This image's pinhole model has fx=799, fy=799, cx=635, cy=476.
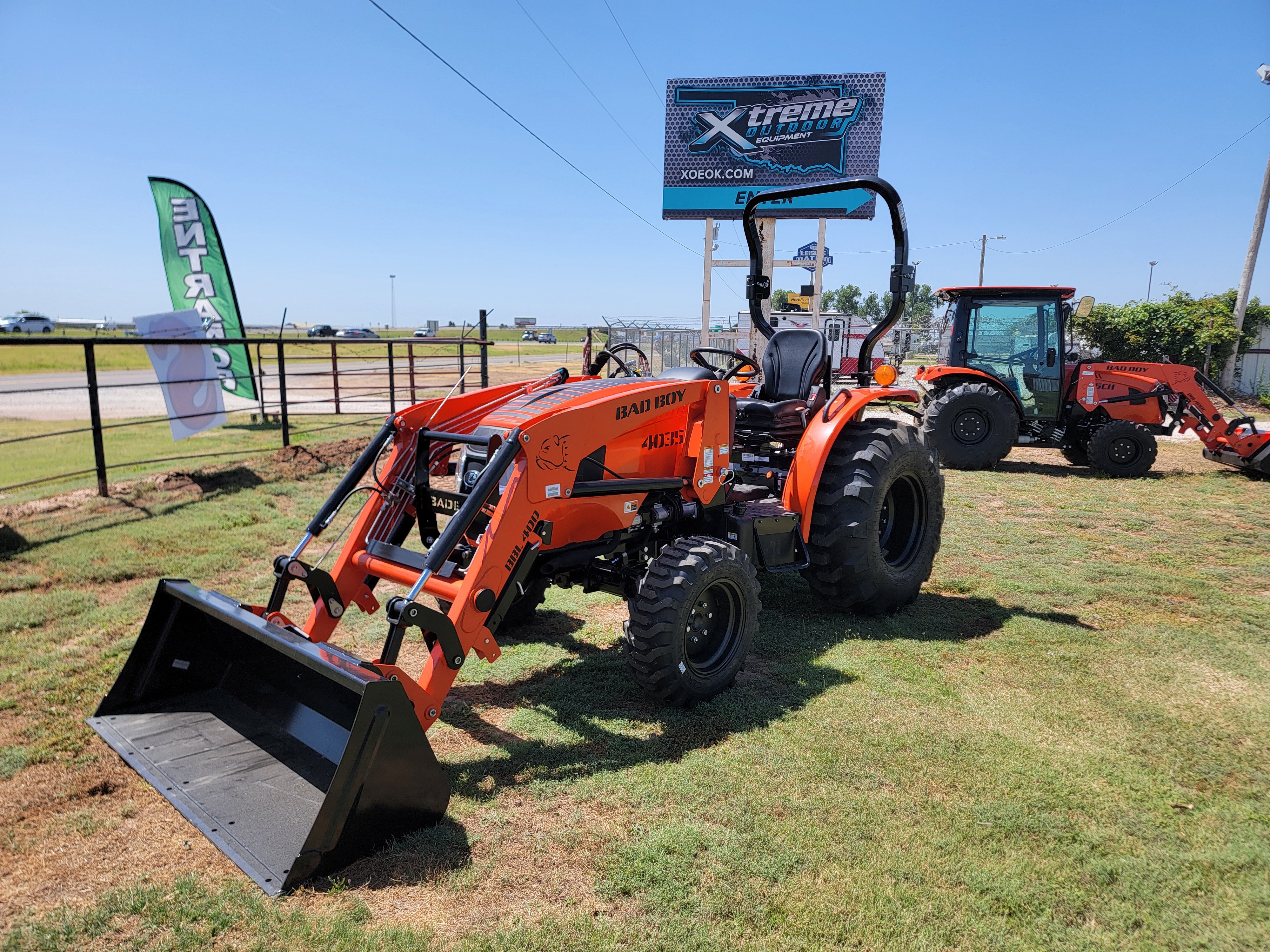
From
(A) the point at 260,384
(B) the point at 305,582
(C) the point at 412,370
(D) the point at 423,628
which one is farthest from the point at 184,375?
(D) the point at 423,628

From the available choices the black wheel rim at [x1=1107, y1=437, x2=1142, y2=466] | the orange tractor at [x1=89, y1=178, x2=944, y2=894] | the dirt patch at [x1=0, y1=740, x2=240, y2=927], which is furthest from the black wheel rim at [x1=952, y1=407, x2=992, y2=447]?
the dirt patch at [x1=0, y1=740, x2=240, y2=927]

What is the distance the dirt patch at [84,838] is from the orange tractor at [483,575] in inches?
4.9

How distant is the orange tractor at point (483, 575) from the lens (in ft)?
9.50

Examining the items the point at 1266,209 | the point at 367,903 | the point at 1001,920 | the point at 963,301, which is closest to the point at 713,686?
the point at 1001,920

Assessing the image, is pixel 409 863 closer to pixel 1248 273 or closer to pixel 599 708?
pixel 599 708

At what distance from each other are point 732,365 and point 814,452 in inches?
66.4

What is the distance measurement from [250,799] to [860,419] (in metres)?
4.34

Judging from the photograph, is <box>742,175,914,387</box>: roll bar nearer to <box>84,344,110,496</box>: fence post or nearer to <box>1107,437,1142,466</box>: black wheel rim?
<box>84,344,110,496</box>: fence post

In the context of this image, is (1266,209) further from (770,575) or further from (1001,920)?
(1001,920)

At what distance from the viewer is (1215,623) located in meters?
5.22

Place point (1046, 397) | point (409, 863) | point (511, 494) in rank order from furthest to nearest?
point (1046, 397), point (511, 494), point (409, 863)

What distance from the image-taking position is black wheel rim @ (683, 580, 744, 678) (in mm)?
4094

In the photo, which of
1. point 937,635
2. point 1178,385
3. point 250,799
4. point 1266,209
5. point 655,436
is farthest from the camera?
point 1266,209

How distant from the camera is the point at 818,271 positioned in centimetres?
1861
